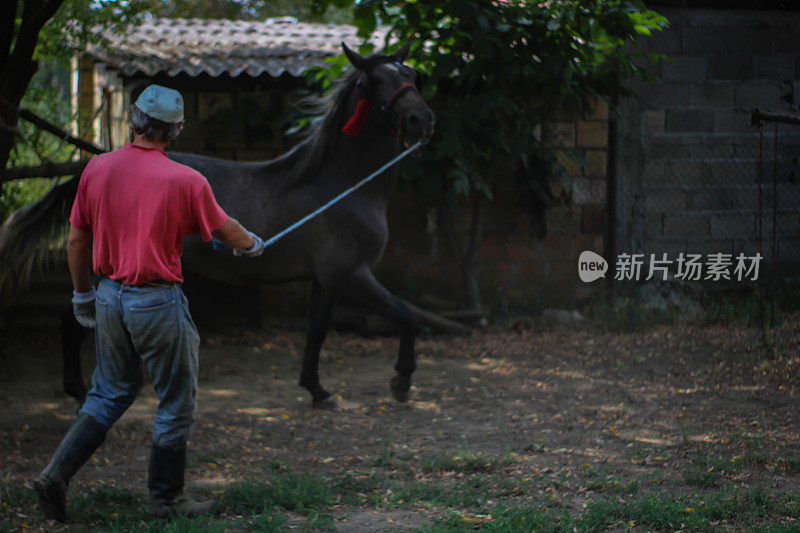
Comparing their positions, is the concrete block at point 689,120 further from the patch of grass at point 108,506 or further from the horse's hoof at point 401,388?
the patch of grass at point 108,506

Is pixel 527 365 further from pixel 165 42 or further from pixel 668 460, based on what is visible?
pixel 165 42

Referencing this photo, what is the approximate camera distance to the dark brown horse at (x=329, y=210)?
15.1 feet

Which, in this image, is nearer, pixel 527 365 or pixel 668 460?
pixel 668 460

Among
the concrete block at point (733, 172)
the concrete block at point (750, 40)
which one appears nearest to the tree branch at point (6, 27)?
the concrete block at point (733, 172)

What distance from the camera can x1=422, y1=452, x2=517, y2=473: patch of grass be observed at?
11.6 ft

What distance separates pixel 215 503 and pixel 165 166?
1.33 metres

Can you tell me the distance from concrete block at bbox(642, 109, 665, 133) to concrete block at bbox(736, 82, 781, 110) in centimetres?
85

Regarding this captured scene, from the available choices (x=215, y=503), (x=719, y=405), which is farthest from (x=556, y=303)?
(x=215, y=503)

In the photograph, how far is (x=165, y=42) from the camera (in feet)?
26.8

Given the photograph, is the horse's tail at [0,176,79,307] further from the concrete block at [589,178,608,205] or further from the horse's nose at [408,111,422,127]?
the concrete block at [589,178,608,205]

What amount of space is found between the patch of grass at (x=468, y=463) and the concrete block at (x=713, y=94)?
18.1 ft

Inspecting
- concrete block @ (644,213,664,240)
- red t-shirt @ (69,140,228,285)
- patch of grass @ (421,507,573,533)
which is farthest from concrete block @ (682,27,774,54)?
red t-shirt @ (69,140,228,285)

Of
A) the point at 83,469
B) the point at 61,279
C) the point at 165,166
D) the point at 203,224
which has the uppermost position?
the point at 165,166
